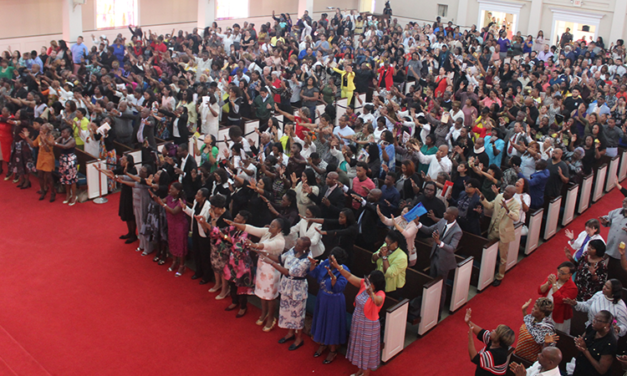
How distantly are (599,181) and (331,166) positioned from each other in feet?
17.7

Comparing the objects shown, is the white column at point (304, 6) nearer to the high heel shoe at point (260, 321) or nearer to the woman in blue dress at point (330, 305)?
the high heel shoe at point (260, 321)

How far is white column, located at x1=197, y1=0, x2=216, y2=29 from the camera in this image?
70.1 feet

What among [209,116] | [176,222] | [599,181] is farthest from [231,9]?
[176,222]

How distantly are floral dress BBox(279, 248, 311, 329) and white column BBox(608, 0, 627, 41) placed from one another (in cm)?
1864

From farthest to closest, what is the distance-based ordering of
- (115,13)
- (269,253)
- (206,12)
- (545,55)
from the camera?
(206,12) < (115,13) < (545,55) < (269,253)

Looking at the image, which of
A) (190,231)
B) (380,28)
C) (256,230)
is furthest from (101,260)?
(380,28)

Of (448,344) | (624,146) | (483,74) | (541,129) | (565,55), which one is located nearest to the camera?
(448,344)

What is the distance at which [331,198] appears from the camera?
25.9 ft

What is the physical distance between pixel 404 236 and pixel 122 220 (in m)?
4.53

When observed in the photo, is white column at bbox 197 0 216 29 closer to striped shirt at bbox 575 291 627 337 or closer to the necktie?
the necktie

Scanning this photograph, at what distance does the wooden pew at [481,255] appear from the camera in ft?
26.0

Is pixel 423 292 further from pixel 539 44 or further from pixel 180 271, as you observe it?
pixel 539 44

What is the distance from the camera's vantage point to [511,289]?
820cm

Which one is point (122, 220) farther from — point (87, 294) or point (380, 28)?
point (380, 28)
